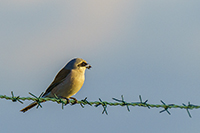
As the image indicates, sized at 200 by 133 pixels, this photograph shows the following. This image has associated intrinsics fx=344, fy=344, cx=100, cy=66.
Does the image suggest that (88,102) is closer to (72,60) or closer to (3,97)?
(3,97)

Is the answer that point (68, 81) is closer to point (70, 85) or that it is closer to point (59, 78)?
point (70, 85)

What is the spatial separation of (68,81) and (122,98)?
116 inches

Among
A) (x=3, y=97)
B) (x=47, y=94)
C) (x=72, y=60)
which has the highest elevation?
(x=72, y=60)

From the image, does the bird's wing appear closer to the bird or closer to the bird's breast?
the bird

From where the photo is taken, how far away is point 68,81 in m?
8.83

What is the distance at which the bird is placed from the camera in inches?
347

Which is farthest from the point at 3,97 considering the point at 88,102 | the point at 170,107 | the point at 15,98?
the point at 170,107

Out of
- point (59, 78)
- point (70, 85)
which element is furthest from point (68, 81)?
point (59, 78)

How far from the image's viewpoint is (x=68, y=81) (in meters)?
8.83

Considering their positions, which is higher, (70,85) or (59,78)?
(59,78)

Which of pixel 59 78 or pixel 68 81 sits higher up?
pixel 59 78

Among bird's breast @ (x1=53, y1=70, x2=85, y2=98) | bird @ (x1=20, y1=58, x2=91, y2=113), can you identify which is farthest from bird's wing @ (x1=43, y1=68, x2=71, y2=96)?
bird's breast @ (x1=53, y1=70, x2=85, y2=98)

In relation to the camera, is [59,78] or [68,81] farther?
[59,78]

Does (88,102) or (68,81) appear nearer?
(88,102)
